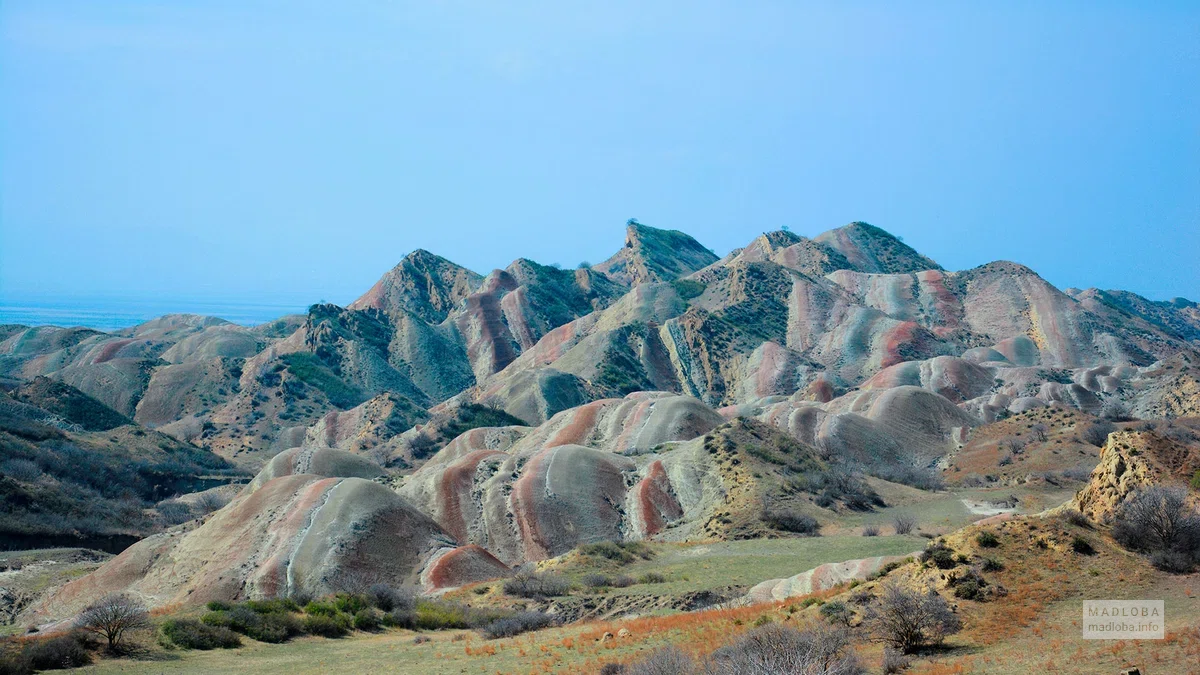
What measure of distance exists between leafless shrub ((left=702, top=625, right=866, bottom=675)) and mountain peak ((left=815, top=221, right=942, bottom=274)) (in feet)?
463

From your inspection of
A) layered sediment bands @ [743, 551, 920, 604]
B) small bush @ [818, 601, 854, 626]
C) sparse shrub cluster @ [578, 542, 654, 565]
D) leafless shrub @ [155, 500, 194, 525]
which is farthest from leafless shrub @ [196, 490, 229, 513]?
small bush @ [818, 601, 854, 626]

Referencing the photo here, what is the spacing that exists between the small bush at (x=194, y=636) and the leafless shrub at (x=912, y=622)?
17367mm

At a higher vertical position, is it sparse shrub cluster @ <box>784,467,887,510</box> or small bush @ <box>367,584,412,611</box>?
sparse shrub cluster @ <box>784,467,887,510</box>

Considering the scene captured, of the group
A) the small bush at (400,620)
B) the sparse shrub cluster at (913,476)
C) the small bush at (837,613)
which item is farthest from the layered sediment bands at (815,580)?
the sparse shrub cluster at (913,476)

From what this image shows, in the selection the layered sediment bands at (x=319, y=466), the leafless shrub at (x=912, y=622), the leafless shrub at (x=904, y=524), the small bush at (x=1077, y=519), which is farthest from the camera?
the layered sediment bands at (x=319, y=466)

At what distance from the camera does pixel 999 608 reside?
19.7 meters

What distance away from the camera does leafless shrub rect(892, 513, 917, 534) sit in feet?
141

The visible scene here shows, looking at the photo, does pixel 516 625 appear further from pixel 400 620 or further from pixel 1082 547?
pixel 1082 547

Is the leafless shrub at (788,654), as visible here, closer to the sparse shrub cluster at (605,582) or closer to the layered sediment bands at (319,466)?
the sparse shrub cluster at (605,582)

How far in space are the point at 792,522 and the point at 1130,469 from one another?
23.2 meters

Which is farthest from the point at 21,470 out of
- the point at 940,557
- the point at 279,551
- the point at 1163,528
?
the point at 1163,528

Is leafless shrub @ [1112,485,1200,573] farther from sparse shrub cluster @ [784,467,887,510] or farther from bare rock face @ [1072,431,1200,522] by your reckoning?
sparse shrub cluster @ [784,467,887,510]

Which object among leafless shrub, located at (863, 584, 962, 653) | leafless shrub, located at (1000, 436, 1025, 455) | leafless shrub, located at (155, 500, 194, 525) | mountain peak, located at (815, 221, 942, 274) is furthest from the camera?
mountain peak, located at (815, 221, 942, 274)

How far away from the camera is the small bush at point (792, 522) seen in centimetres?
4562
